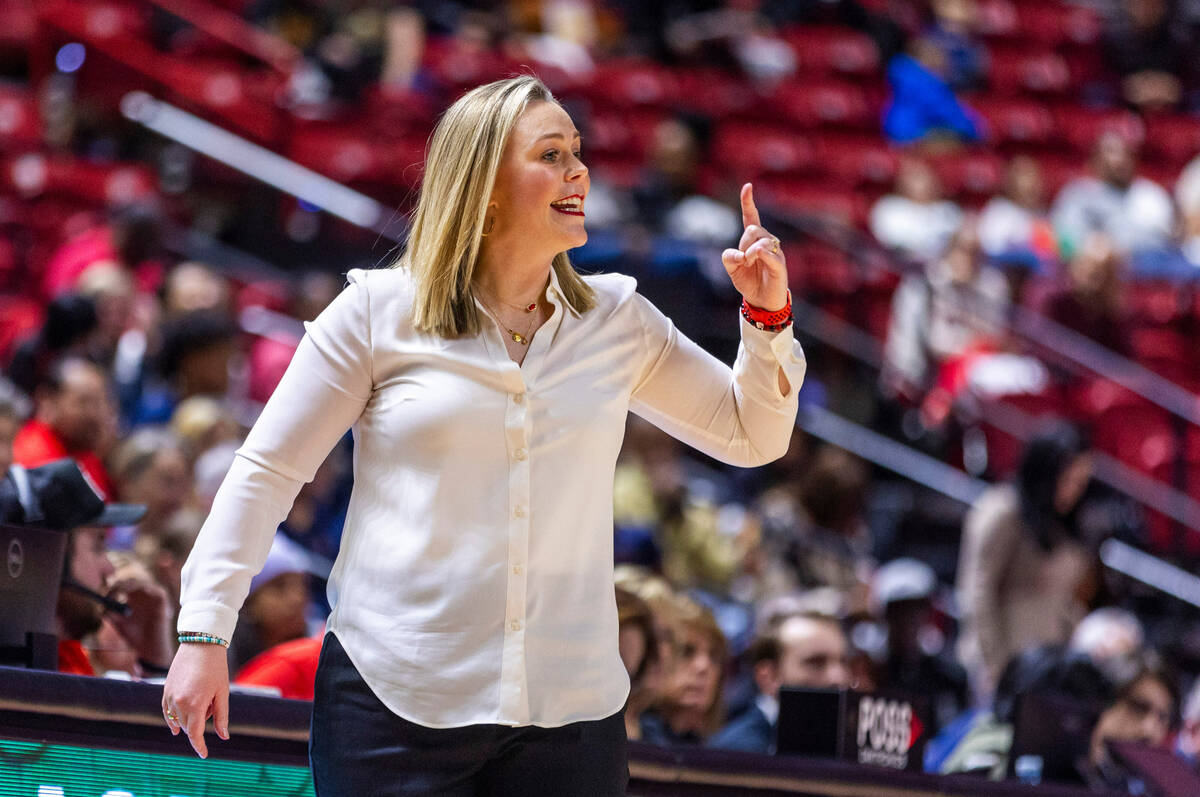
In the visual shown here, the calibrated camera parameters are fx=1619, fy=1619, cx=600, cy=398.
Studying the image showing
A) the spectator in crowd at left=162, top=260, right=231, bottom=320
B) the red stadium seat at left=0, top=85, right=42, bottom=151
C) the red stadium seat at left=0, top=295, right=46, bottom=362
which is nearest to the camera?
the red stadium seat at left=0, top=295, right=46, bottom=362

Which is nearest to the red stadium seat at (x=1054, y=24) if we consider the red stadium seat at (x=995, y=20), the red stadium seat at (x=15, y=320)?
the red stadium seat at (x=995, y=20)

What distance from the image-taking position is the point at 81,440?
4.38 meters

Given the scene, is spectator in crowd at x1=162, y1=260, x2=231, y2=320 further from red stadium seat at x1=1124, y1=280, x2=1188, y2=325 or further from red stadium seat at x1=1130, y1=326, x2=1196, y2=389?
red stadium seat at x1=1124, y1=280, x2=1188, y2=325

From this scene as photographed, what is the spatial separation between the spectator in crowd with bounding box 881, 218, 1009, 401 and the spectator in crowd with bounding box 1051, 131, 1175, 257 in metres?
2.03

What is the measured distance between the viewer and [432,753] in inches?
73.0

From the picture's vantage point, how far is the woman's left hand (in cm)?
209

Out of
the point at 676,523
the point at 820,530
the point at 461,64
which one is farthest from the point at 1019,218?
the point at 676,523

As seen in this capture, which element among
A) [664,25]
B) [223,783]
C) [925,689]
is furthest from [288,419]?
[664,25]

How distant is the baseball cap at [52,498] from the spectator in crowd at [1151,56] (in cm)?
1036

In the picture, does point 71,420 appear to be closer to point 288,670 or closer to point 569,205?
point 288,670

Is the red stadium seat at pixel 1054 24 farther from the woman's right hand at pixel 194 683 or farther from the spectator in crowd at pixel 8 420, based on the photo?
the woman's right hand at pixel 194 683

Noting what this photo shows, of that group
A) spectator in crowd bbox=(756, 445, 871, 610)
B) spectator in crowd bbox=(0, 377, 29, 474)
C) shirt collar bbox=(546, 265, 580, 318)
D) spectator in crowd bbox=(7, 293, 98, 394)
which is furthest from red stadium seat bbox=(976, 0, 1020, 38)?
shirt collar bbox=(546, 265, 580, 318)

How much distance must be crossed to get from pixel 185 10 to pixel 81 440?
5.70 m

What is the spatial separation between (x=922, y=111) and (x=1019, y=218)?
140 cm
